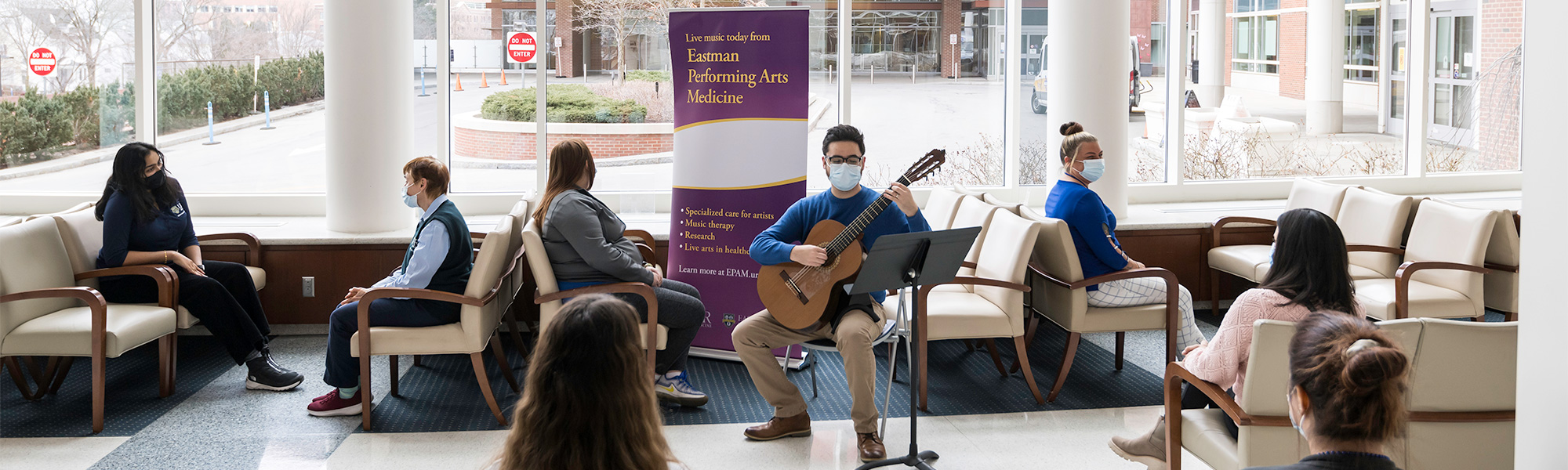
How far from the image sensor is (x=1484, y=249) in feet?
16.7

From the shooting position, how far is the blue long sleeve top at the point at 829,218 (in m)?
4.21

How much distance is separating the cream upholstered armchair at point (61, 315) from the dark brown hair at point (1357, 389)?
4.37 m

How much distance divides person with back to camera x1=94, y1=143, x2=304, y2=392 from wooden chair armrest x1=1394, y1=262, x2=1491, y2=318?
5.16m

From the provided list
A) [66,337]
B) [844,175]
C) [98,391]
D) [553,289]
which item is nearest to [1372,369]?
[844,175]

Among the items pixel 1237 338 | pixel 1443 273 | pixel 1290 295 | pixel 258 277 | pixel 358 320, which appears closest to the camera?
pixel 1237 338

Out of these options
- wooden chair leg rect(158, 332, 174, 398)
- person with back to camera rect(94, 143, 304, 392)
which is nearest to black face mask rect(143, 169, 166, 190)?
person with back to camera rect(94, 143, 304, 392)

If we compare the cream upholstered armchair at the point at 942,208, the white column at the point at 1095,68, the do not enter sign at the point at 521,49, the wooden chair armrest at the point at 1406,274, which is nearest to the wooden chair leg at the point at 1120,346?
the cream upholstered armchair at the point at 942,208

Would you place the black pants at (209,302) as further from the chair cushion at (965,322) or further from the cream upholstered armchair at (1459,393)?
the cream upholstered armchair at (1459,393)

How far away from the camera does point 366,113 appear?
6.05 meters

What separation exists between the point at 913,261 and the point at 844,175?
0.65 meters

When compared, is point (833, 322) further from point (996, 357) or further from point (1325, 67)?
point (1325, 67)

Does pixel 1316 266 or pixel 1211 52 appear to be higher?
pixel 1211 52

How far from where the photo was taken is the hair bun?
2.03 metres

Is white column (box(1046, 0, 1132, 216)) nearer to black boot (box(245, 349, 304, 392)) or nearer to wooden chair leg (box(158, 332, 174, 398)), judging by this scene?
black boot (box(245, 349, 304, 392))
